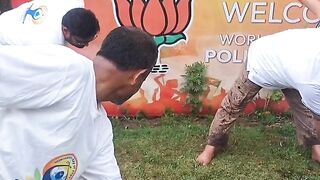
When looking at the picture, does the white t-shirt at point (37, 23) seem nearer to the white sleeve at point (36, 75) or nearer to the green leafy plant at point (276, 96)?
the white sleeve at point (36, 75)

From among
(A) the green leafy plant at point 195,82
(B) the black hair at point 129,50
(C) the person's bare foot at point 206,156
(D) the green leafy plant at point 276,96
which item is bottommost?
(C) the person's bare foot at point 206,156

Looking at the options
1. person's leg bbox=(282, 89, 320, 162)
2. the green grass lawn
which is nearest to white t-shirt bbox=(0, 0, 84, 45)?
the green grass lawn

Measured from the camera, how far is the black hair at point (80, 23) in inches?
147

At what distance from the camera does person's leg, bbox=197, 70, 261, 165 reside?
4176 millimetres

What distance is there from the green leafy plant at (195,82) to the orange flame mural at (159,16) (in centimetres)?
25

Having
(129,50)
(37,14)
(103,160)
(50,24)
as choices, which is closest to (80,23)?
(50,24)

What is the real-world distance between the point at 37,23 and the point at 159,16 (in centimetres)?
131

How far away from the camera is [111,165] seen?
2.56 m

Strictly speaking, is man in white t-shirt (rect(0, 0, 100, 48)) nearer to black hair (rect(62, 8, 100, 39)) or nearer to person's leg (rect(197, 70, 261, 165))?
black hair (rect(62, 8, 100, 39))

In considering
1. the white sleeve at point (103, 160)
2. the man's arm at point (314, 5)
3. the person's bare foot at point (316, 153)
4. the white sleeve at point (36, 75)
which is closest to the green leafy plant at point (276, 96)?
the person's bare foot at point (316, 153)

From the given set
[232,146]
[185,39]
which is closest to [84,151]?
[232,146]

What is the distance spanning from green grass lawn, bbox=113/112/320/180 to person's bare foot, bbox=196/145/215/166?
41mm

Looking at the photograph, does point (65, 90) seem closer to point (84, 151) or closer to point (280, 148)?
point (84, 151)

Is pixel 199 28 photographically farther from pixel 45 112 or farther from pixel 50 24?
pixel 45 112
